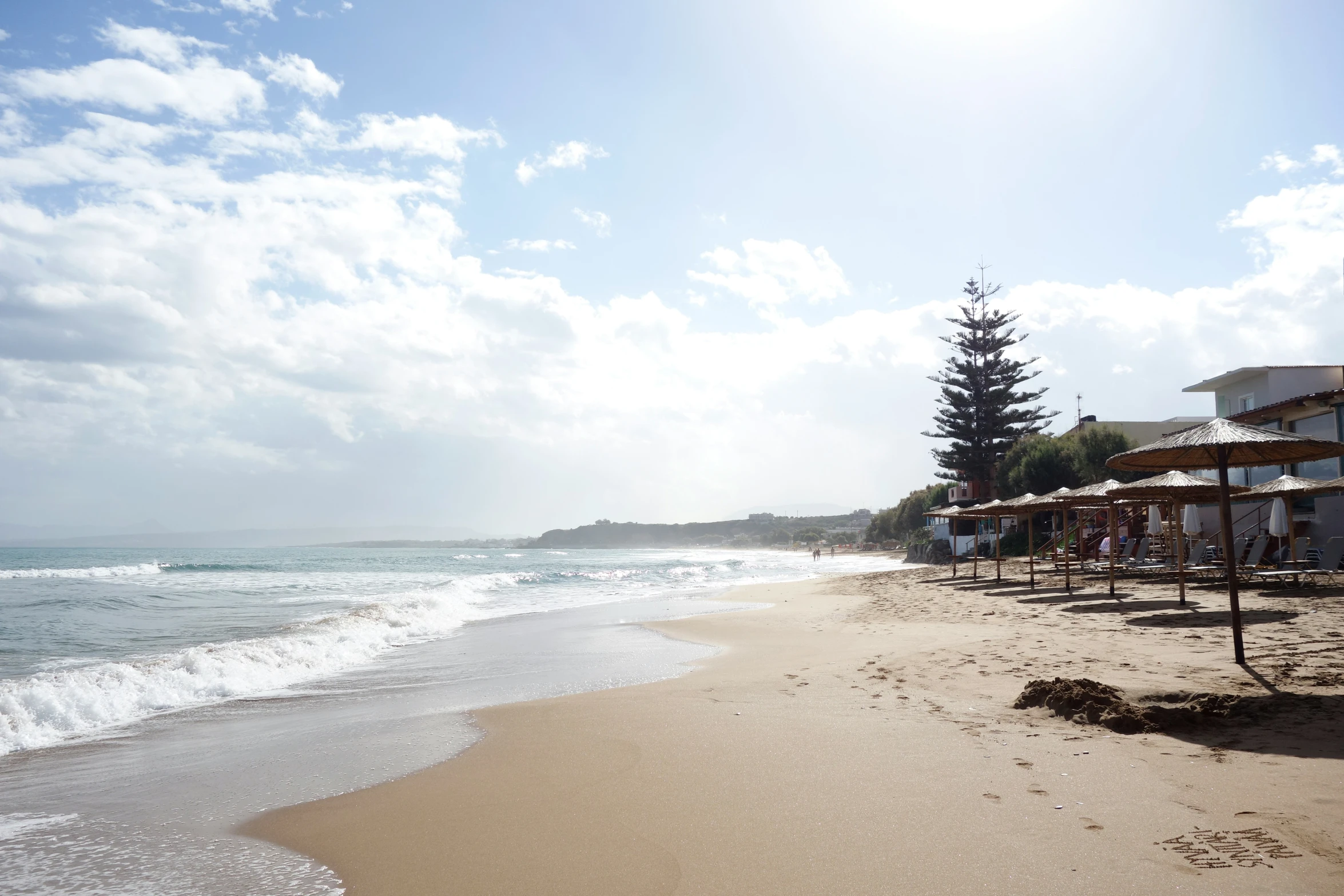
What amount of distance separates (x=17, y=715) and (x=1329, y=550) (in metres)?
18.8

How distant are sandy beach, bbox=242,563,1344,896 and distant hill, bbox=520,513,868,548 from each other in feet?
476

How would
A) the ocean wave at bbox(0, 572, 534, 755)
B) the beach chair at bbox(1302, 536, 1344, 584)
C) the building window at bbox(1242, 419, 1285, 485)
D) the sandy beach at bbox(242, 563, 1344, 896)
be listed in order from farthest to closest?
1. the building window at bbox(1242, 419, 1285, 485)
2. the beach chair at bbox(1302, 536, 1344, 584)
3. the ocean wave at bbox(0, 572, 534, 755)
4. the sandy beach at bbox(242, 563, 1344, 896)

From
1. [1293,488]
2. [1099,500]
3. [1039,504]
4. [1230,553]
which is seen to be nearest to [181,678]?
[1230,553]

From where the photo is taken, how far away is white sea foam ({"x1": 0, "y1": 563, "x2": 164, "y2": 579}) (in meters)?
35.9

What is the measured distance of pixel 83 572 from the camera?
134 feet

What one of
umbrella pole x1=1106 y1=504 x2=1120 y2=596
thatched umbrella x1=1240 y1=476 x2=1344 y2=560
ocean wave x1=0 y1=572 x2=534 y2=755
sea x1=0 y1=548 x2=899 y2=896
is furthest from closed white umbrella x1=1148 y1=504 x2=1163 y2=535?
ocean wave x1=0 y1=572 x2=534 y2=755

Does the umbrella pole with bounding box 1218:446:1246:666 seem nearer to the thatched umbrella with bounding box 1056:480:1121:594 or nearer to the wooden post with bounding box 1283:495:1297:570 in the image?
the thatched umbrella with bounding box 1056:480:1121:594

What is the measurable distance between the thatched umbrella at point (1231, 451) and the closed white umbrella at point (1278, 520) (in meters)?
9.00

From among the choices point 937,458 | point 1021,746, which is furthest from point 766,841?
point 937,458

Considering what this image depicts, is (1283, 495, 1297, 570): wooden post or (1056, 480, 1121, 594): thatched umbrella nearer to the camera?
(1283, 495, 1297, 570): wooden post

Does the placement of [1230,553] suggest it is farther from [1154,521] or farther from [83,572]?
[83,572]

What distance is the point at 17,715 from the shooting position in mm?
6520

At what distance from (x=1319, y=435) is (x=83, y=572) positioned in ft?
168

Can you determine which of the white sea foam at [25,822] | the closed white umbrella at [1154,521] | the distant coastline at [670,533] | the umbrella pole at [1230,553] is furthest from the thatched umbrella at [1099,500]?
the distant coastline at [670,533]
